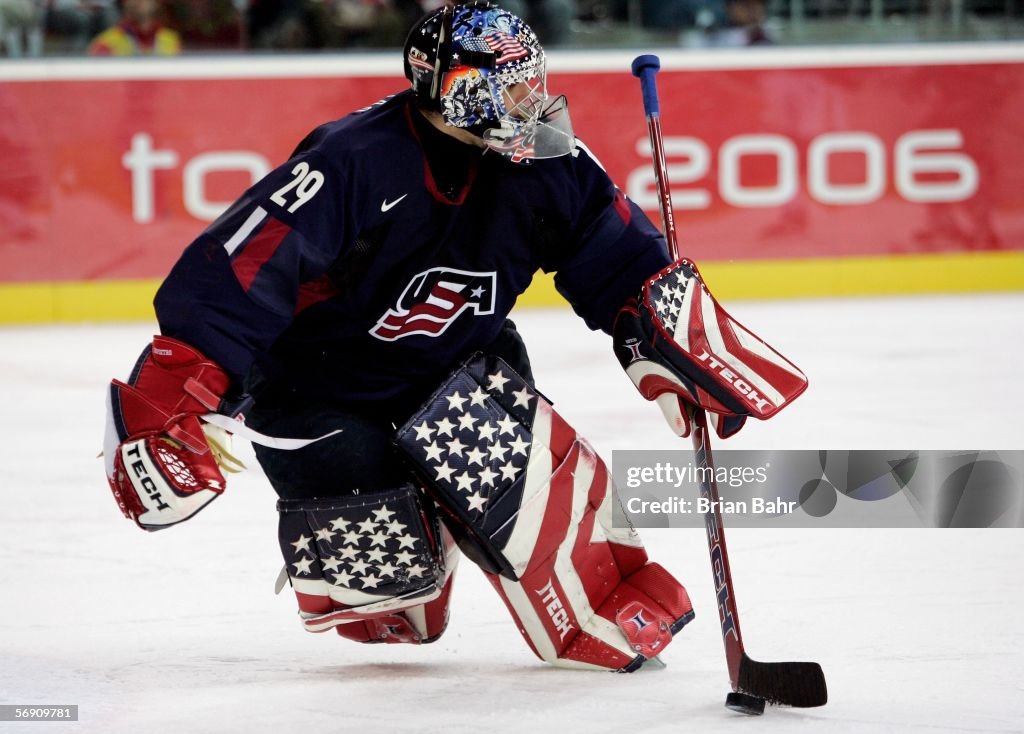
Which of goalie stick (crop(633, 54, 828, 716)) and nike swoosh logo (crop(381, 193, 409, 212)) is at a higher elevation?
nike swoosh logo (crop(381, 193, 409, 212))

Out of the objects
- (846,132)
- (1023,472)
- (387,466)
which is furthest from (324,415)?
(846,132)

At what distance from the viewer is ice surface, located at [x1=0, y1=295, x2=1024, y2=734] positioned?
2057 millimetres

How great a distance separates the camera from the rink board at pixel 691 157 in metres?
6.44

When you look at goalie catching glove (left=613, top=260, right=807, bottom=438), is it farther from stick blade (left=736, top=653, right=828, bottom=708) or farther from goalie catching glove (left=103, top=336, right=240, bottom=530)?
goalie catching glove (left=103, top=336, right=240, bottom=530)

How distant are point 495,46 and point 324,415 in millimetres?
597

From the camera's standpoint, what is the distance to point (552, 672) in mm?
2273

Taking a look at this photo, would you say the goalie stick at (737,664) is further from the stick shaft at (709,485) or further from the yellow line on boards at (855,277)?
the yellow line on boards at (855,277)

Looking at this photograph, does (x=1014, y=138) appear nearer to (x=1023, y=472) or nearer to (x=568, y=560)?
(x=1023, y=472)

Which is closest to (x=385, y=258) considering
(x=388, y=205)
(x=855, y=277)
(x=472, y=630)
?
(x=388, y=205)

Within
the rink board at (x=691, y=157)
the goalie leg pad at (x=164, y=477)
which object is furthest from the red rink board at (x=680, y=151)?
the goalie leg pad at (x=164, y=477)

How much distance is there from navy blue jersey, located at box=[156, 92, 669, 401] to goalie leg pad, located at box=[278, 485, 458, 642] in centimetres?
→ 18

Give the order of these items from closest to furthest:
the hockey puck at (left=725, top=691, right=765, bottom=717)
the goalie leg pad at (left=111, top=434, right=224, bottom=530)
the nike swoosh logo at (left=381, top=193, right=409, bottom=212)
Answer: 1. the goalie leg pad at (left=111, top=434, right=224, bottom=530)
2. the hockey puck at (left=725, top=691, right=765, bottom=717)
3. the nike swoosh logo at (left=381, top=193, right=409, bottom=212)

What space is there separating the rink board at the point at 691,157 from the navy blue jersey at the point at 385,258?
14.2ft

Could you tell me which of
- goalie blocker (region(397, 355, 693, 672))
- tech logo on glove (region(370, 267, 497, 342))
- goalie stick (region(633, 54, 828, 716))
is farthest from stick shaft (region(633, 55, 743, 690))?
tech logo on glove (region(370, 267, 497, 342))
